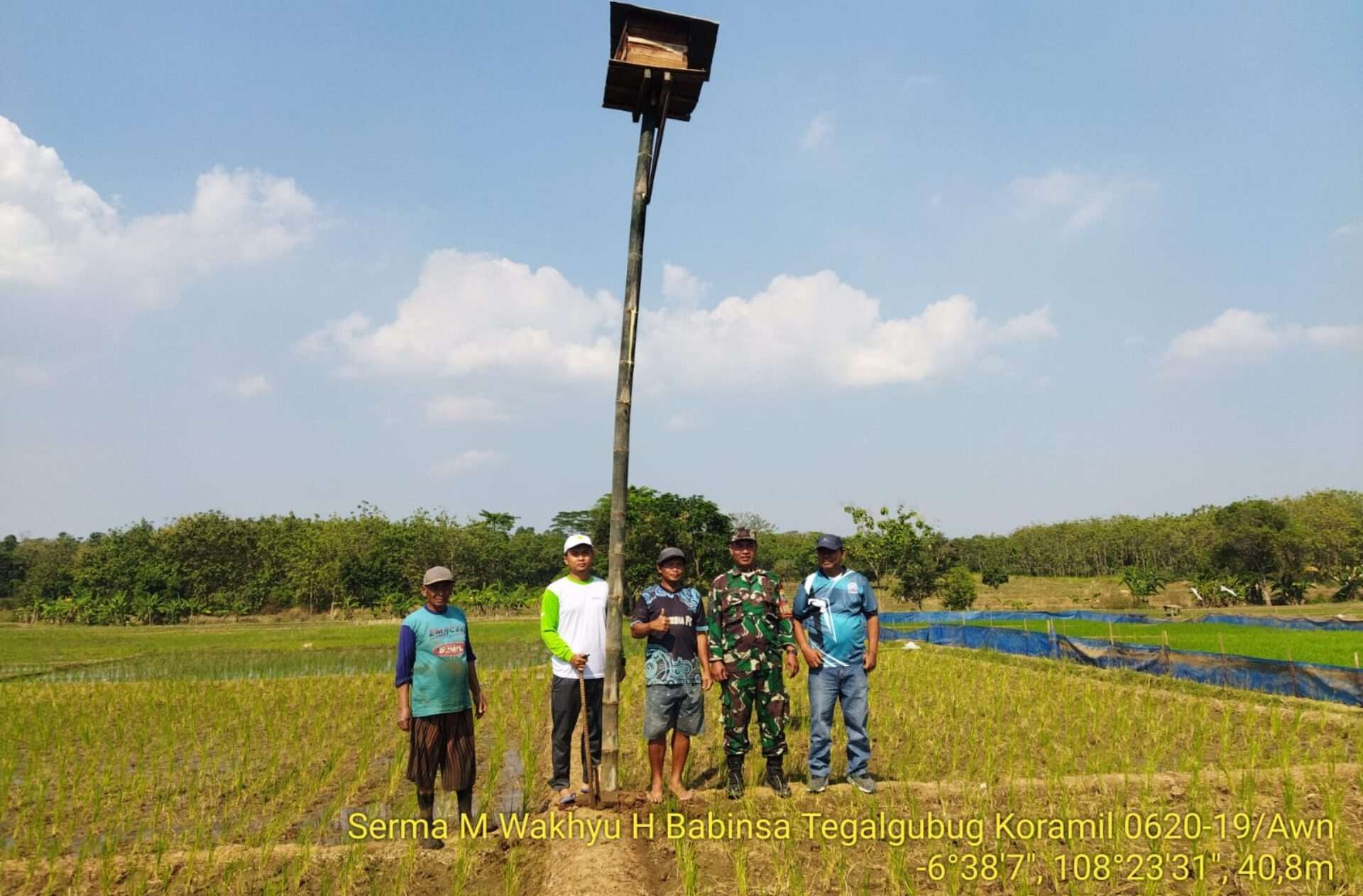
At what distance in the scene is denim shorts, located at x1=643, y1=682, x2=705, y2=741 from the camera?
4980 millimetres

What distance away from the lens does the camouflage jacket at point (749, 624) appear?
5207 millimetres

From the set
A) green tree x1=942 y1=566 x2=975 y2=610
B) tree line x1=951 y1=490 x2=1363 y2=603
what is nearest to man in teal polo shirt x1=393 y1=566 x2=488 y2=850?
green tree x1=942 y1=566 x2=975 y2=610

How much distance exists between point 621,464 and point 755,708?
2.01 m

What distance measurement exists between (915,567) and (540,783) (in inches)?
1541

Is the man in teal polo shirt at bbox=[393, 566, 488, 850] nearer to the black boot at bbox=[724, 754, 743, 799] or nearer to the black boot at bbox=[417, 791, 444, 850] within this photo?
the black boot at bbox=[417, 791, 444, 850]

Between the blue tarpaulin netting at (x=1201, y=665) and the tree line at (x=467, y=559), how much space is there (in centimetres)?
2357

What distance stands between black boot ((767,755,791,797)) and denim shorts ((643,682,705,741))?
66cm

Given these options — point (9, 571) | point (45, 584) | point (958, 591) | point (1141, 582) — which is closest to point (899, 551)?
point (958, 591)

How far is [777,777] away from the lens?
530cm

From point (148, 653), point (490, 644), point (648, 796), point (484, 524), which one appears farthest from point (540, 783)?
point (484, 524)

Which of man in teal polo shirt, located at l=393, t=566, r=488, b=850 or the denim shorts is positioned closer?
man in teal polo shirt, located at l=393, t=566, r=488, b=850

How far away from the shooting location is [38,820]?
568 centimetres

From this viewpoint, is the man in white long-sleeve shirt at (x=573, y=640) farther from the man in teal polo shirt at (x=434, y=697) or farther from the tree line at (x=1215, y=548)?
the tree line at (x=1215, y=548)

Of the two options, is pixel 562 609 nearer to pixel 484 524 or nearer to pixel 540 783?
pixel 540 783
